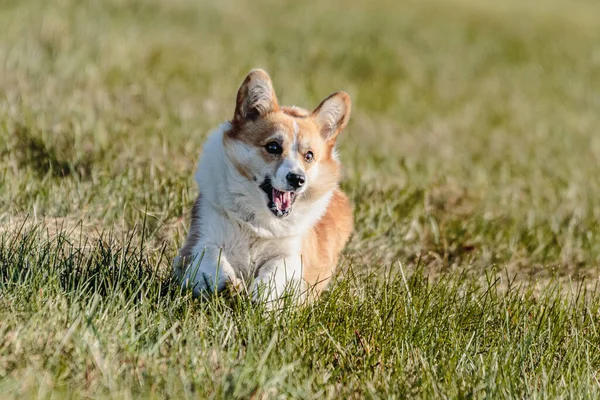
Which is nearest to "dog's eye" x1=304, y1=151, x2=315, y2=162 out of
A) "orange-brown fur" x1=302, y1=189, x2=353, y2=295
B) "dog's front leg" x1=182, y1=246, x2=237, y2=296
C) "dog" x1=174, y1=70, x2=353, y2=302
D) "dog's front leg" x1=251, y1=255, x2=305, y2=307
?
"dog" x1=174, y1=70, x2=353, y2=302

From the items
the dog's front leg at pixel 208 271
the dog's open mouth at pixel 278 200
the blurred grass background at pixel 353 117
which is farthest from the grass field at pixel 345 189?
the dog's open mouth at pixel 278 200

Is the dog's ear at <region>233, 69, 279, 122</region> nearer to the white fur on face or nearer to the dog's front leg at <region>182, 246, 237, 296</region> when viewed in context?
the white fur on face

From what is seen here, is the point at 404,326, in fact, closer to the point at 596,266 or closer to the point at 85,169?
the point at 596,266

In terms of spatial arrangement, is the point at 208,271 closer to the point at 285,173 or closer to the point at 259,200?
the point at 259,200

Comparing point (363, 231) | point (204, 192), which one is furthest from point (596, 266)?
point (204, 192)

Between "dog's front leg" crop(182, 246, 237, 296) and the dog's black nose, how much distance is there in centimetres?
50

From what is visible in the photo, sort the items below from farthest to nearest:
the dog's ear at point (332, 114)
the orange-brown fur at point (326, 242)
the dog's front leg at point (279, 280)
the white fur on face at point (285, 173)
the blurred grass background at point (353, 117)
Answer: the blurred grass background at point (353, 117)
the dog's ear at point (332, 114)
the orange-brown fur at point (326, 242)
the white fur on face at point (285, 173)
the dog's front leg at point (279, 280)

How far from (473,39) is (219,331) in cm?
1255

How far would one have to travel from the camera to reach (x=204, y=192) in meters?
4.58

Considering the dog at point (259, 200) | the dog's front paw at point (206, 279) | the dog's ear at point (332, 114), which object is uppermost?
the dog's ear at point (332, 114)

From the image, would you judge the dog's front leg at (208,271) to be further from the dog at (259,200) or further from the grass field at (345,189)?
the grass field at (345,189)

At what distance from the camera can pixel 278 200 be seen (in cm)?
442

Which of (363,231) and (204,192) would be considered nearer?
(204,192)

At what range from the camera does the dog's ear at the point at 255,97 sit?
14.9ft
